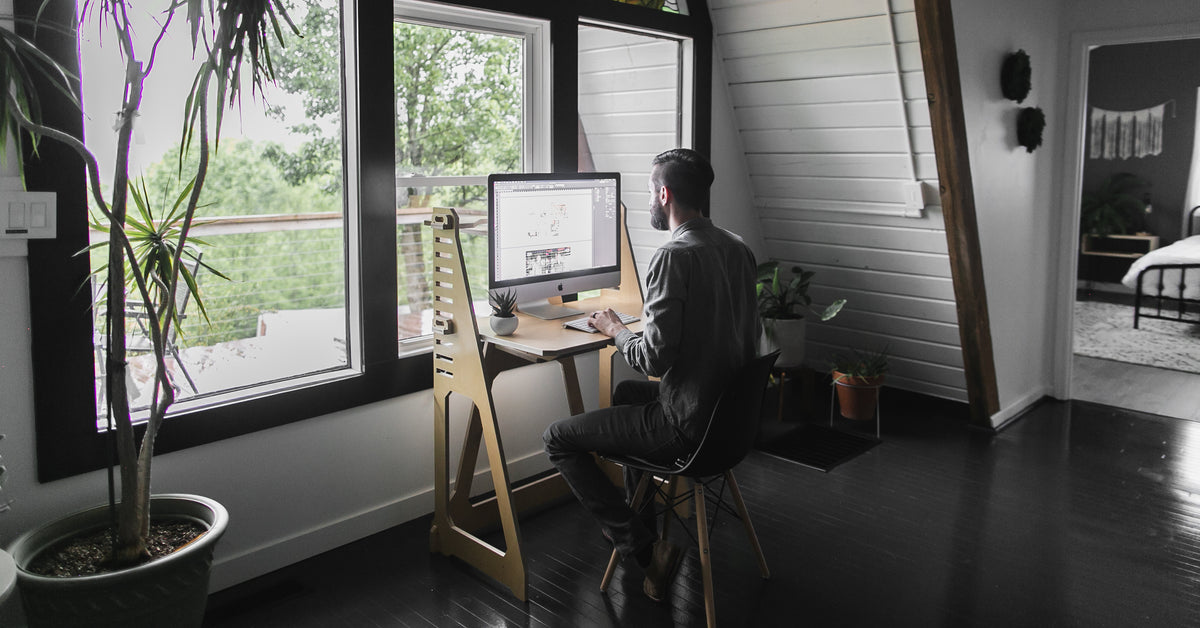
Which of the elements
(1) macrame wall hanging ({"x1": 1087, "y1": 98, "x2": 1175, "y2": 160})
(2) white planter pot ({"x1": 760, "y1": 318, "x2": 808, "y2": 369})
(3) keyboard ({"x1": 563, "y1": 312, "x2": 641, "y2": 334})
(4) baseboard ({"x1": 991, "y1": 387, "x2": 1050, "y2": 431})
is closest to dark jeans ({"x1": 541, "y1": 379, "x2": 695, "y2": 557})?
(3) keyboard ({"x1": 563, "y1": 312, "x2": 641, "y2": 334})

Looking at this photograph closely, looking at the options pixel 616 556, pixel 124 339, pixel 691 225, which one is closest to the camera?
pixel 124 339

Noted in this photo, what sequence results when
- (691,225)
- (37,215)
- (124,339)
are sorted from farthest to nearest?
(691,225) < (37,215) < (124,339)

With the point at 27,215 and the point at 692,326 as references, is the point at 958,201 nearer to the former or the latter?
the point at 692,326

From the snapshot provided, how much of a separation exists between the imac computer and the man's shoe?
0.92 m

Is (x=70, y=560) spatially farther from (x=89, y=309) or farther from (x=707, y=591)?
(x=707, y=591)

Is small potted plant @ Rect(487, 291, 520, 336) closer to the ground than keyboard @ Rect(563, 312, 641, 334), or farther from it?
farther from it

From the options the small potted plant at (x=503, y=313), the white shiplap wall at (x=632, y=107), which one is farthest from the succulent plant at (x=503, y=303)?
the white shiplap wall at (x=632, y=107)

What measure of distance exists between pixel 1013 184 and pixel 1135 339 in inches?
115

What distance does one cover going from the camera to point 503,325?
296 cm

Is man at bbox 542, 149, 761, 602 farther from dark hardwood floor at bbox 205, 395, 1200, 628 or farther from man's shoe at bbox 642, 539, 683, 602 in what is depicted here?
dark hardwood floor at bbox 205, 395, 1200, 628

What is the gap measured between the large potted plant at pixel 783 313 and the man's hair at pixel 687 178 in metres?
1.83

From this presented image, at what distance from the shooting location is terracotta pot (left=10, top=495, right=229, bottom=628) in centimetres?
207

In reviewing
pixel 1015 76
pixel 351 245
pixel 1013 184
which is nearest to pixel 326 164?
pixel 351 245

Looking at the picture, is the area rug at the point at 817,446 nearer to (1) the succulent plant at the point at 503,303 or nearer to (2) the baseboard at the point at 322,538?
(2) the baseboard at the point at 322,538
